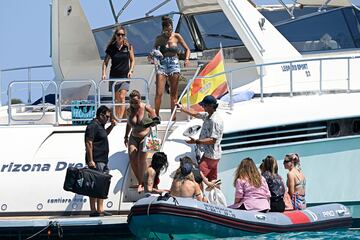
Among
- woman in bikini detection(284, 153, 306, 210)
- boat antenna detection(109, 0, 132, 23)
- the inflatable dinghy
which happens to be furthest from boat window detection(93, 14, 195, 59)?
the inflatable dinghy

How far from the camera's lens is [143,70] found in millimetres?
18703

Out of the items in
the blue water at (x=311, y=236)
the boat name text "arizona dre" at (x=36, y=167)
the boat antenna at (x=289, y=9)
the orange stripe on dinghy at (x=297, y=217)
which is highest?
the boat antenna at (x=289, y=9)

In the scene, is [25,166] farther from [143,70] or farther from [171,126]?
[143,70]

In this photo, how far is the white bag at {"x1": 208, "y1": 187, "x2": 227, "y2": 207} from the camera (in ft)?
48.3

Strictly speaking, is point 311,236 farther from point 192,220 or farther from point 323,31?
point 323,31

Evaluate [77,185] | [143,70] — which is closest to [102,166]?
[77,185]

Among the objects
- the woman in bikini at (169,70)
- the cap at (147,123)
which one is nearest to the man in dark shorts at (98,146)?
the cap at (147,123)

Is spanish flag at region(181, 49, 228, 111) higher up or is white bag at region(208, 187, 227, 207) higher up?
spanish flag at region(181, 49, 228, 111)

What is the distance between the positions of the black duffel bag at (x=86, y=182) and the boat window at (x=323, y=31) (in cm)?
470

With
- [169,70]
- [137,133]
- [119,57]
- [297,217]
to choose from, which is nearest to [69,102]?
[119,57]

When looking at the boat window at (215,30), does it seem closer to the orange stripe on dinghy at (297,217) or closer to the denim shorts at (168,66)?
the denim shorts at (168,66)

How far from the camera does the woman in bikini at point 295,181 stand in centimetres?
1501

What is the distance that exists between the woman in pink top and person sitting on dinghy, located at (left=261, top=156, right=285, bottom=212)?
A: 0.63 feet

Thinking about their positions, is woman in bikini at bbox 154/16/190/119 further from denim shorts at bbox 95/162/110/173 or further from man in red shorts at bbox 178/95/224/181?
denim shorts at bbox 95/162/110/173
